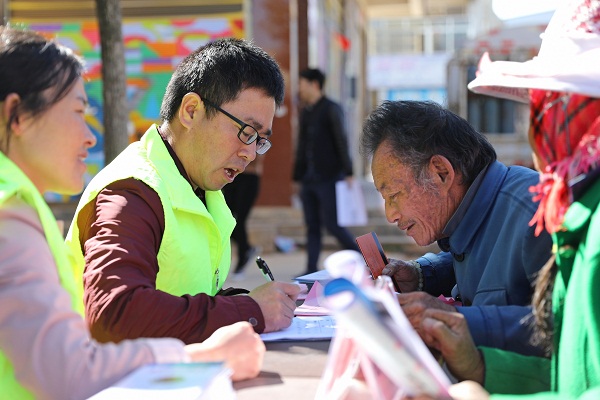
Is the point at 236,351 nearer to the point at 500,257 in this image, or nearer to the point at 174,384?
the point at 174,384

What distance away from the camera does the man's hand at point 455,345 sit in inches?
65.1

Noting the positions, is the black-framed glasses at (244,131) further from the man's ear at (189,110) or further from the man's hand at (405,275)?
the man's hand at (405,275)

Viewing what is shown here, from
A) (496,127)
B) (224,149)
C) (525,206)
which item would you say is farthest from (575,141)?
(496,127)

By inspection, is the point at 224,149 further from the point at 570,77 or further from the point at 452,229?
the point at 570,77

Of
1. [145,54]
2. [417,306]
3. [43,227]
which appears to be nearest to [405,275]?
[417,306]

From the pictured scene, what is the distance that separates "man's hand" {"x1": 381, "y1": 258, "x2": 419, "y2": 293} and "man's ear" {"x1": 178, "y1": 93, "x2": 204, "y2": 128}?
2.74ft

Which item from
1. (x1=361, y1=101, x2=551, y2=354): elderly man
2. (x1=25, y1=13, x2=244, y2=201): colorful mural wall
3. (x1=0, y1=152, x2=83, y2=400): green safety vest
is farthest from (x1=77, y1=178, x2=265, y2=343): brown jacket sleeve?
(x1=25, y1=13, x2=244, y2=201): colorful mural wall

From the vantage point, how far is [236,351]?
5.19 ft

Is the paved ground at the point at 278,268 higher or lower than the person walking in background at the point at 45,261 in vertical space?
lower

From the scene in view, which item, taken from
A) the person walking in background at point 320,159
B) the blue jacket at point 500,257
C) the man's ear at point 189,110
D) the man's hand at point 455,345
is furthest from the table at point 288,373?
the person walking in background at point 320,159

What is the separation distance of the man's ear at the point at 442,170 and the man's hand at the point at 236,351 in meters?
0.90

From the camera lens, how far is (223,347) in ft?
5.18

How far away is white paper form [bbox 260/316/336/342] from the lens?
1.93 meters

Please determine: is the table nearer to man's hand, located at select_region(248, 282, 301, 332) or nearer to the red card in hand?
man's hand, located at select_region(248, 282, 301, 332)
